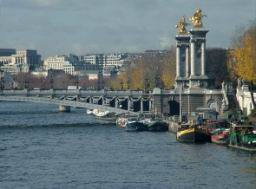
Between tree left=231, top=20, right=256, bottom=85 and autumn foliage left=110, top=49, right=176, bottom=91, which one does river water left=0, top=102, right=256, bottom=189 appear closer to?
tree left=231, top=20, right=256, bottom=85

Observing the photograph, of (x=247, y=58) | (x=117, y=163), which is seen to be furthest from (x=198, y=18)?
(x=117, y=163)

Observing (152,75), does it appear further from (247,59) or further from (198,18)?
(247,59)

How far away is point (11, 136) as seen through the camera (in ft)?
226

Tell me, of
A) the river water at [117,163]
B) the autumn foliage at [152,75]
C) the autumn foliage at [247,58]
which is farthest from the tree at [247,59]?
the autumn foliage at [152,75]

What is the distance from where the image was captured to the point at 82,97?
276 feet

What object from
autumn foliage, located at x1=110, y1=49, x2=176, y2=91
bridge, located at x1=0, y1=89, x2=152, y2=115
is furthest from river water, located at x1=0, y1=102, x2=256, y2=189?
autumn foliage, located at x1=110, y1=49, x2=176, y2=91

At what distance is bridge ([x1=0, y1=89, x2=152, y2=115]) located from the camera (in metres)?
82.4

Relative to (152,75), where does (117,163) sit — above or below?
below

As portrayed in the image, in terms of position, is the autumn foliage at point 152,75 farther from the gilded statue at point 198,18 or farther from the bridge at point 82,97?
the gilded statue at point 198,18

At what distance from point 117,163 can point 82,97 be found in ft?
110

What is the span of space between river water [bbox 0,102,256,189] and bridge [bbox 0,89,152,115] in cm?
1207

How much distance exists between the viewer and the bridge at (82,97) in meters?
82.4

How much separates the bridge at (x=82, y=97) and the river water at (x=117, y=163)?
475 inches

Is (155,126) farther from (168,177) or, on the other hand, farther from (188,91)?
(168,177)
